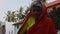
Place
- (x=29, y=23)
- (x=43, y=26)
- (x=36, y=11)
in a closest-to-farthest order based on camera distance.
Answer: (x=43, y=26), (x=36, y=11), (x=29, y=23)

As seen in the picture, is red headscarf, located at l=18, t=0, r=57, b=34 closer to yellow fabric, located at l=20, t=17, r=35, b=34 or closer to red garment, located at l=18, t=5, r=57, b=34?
red garment, located at l=18, t=5, r=57, b=34

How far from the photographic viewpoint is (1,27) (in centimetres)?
2344

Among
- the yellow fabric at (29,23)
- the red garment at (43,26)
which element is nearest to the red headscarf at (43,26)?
the red garment at (43,26)

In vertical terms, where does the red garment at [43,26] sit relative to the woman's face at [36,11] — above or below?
below

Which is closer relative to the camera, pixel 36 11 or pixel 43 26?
pixel 43 26

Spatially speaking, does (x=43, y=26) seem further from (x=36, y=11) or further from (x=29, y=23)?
(x=29, y=23)

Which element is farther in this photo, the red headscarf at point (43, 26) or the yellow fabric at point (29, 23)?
the yellow fabric at point (29, 23)

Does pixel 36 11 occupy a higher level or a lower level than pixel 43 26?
higher

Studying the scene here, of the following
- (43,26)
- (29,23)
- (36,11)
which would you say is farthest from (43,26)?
(29,23)

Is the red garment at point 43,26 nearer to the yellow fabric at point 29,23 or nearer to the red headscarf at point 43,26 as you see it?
the red headscarf at point 43,26

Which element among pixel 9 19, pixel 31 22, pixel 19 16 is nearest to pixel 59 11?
pixel 31 22

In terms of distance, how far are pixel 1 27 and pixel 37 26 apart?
68.2 feet

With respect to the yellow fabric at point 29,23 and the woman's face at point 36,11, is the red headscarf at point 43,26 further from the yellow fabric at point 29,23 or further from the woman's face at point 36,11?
the yellow fabric at point 29,23

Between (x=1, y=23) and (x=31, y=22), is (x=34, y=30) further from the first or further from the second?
(x=1, y=23)
